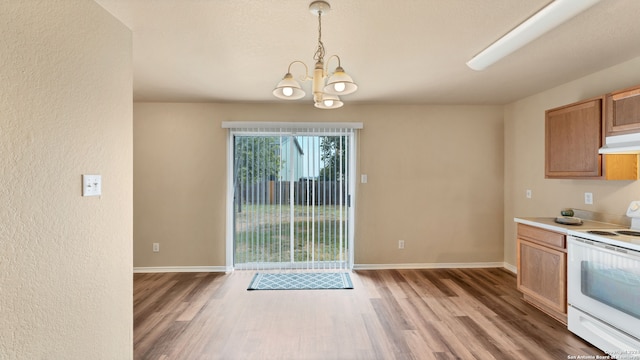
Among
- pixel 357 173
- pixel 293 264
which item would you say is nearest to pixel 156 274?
pixel 293 264

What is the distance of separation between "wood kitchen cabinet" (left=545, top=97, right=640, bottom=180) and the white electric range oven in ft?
1.14

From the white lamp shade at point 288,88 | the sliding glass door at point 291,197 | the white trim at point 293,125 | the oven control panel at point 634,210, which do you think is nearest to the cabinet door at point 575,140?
the oven control panel at point 634,210

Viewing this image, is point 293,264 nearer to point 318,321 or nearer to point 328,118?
point 318,321

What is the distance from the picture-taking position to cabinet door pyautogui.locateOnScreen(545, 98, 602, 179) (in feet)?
8.31

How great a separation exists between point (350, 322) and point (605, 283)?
6.65 feet

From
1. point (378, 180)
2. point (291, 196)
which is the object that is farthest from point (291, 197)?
point (378, 180)

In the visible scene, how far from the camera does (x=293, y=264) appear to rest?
4.12 metres

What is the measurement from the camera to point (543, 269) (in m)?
2.76

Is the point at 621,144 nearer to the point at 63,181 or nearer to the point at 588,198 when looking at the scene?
the point at 588,198

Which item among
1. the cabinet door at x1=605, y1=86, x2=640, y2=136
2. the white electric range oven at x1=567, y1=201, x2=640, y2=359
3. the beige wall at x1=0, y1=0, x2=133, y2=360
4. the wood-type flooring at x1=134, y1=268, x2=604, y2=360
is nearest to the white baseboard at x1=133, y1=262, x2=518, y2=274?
the wood-type flooring at x1=134, y1=268, x2=604, y2=360

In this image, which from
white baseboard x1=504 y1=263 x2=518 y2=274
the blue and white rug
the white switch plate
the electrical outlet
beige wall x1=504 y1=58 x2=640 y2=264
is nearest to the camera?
the white switch plate

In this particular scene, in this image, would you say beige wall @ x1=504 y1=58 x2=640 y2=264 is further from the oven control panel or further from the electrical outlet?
the oven control panel

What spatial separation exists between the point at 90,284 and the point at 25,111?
954mm

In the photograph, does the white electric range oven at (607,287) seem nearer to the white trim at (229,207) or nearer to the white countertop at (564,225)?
the white countertop at (564,225)
